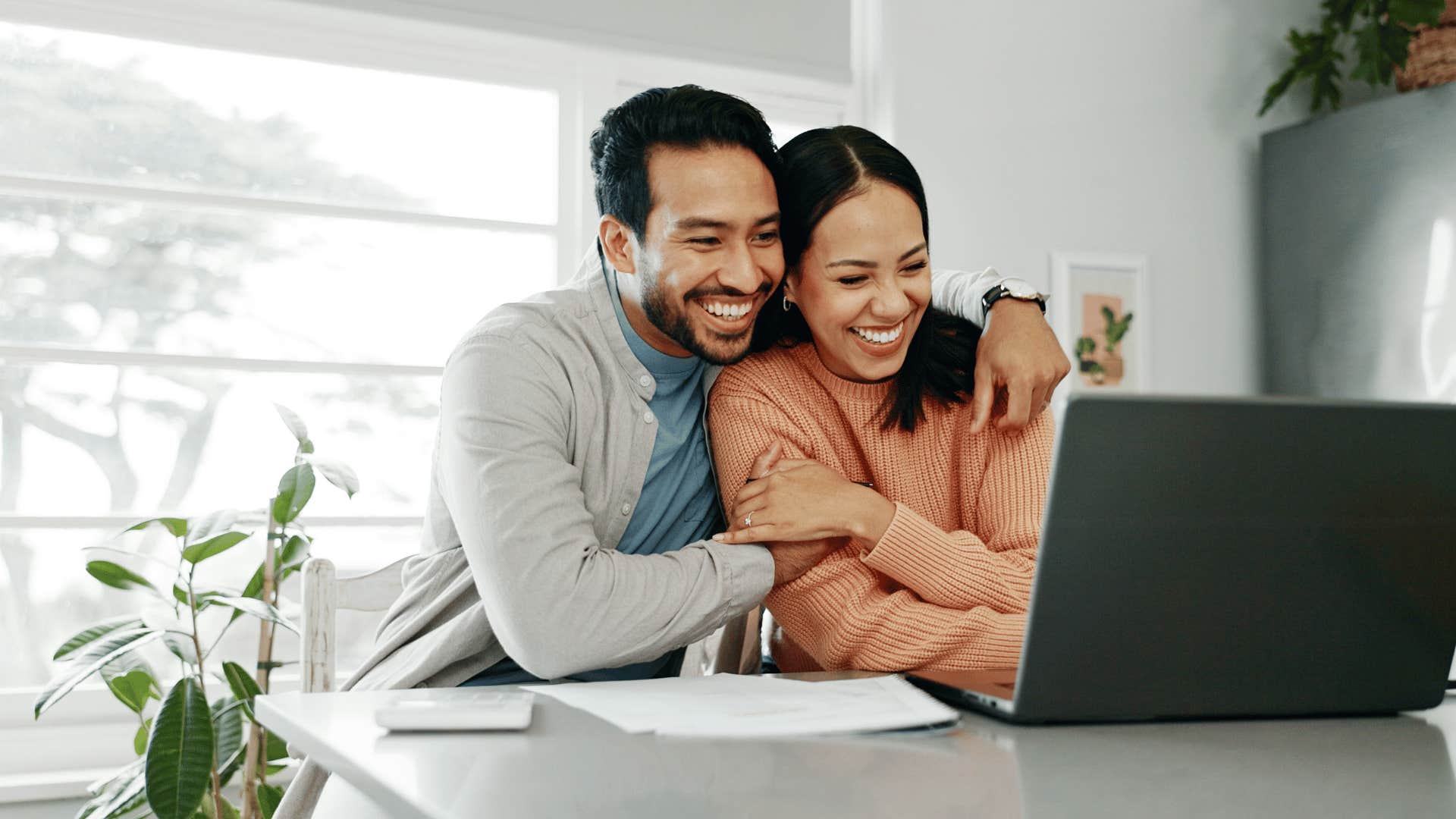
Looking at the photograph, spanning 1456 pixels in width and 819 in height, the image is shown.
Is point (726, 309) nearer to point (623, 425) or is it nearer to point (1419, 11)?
point (623, 425)

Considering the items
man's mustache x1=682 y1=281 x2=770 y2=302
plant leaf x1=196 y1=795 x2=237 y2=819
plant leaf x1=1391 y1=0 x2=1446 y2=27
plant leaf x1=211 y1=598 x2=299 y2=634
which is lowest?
plant leaf x1=196 y1=795 x2=237 y2=819

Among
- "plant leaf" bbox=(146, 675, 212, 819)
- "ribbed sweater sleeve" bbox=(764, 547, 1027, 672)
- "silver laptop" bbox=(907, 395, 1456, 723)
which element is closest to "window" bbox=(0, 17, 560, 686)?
"plant leaf" bbox=(146, 675, 212, 819)

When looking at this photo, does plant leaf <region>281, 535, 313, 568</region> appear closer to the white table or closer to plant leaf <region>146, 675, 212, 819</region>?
plant leaf <region>146, 675, 212, 819</region>

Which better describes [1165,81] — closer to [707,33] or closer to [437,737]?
[707,33]

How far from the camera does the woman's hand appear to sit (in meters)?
1.25

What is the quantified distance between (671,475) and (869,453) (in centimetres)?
26

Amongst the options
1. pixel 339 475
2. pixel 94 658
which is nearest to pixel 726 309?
pixel 339 475

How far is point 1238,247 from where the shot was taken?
3768 millimetres

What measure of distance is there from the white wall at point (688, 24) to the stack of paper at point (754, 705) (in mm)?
2196

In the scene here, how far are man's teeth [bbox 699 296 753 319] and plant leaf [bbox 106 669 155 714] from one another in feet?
4.58

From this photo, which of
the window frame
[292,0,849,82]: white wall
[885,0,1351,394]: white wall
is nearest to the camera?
the window frame

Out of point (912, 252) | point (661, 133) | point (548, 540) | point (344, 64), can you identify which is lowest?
point (548, 540)

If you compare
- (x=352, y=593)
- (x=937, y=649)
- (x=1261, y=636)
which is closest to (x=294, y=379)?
(x=352, y=593)

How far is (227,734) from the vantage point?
7.30 ft
